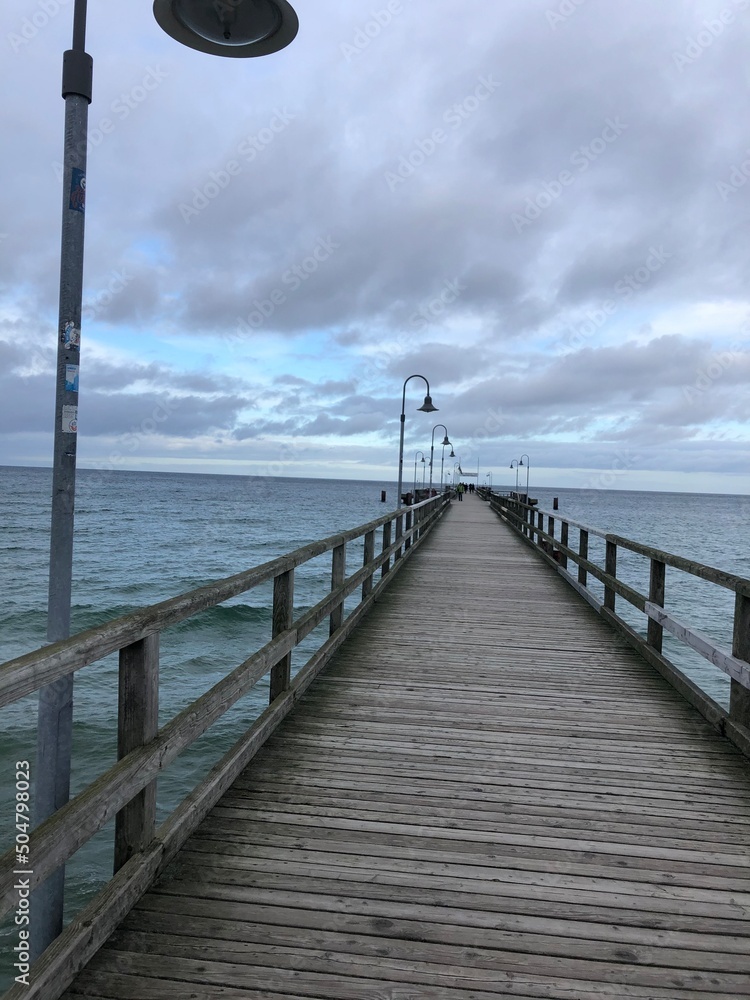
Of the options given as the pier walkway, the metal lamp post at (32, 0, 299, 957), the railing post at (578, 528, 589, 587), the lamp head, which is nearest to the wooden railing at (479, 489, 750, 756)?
the pier walkway

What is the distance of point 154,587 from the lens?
24547 millimetres

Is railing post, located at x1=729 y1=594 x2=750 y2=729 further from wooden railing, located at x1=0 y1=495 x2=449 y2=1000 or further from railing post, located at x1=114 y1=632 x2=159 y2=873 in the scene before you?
railing post, located at x1=114 y1=632 x2=159 y2=873

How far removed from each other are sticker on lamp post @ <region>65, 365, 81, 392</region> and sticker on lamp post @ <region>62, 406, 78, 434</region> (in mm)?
75

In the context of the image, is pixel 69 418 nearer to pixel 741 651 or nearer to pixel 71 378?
pixel 71 378

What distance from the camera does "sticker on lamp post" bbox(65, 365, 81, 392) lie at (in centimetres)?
271

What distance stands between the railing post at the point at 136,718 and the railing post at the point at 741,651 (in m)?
3.18

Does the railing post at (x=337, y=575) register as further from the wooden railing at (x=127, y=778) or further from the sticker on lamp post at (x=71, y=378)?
the sticker on lamp post at (x=71, y=378)

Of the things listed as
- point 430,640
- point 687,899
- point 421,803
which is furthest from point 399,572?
point 687,899

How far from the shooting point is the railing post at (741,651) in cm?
402

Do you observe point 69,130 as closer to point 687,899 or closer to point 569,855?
point 569,855

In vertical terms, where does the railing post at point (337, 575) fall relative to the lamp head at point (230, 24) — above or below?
below

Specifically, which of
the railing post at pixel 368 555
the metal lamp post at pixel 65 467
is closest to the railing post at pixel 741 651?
the metal lamp post at pixel 65 467

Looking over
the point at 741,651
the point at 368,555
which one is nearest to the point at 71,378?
the point at 741,651

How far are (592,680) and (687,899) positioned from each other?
310cm
